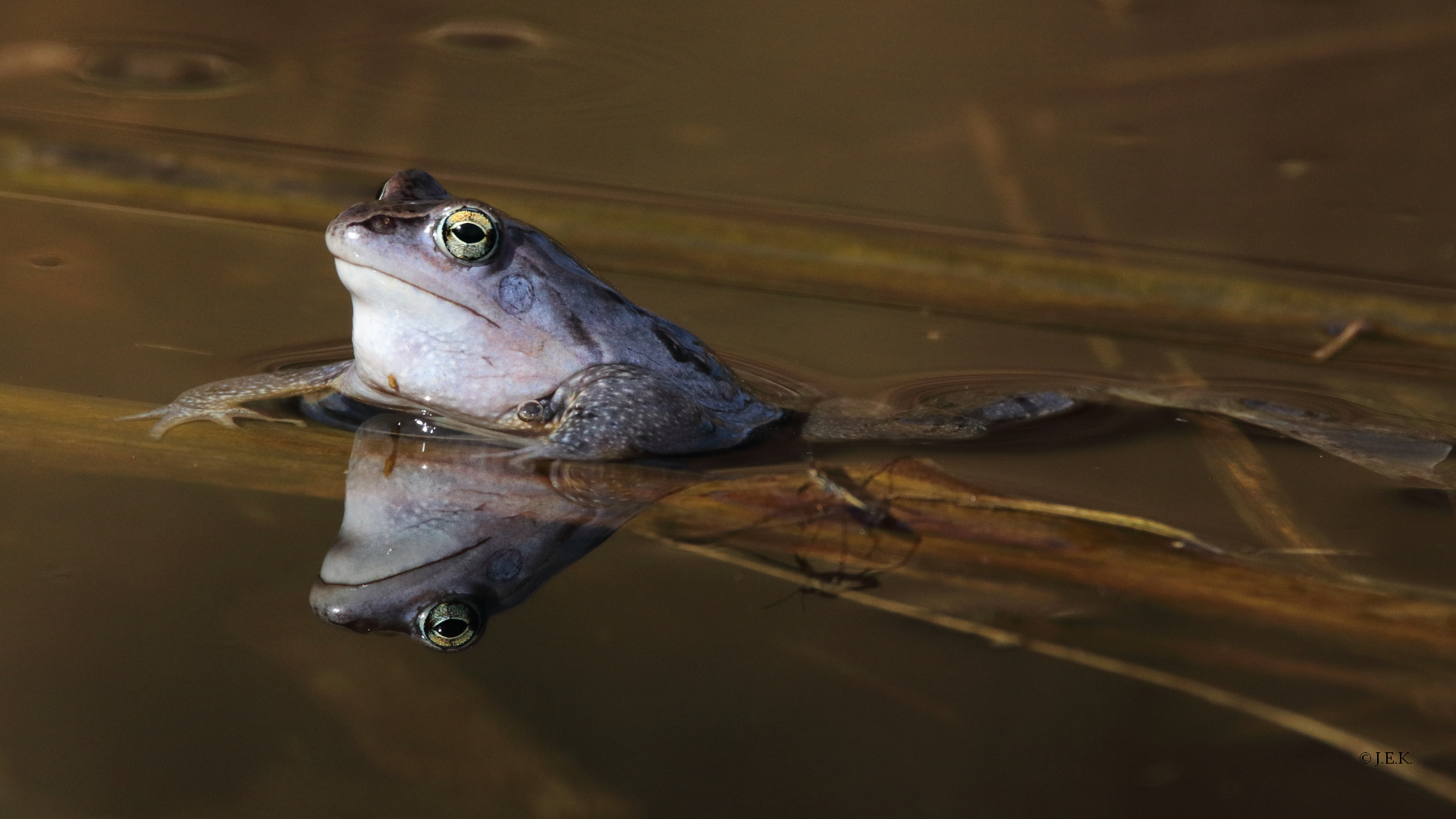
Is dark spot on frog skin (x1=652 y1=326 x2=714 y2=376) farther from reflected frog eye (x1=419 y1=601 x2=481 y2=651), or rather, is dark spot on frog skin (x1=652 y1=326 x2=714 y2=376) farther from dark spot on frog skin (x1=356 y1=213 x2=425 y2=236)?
reflected frog eye (x1=419 y1=601 x2=481 y2=651)

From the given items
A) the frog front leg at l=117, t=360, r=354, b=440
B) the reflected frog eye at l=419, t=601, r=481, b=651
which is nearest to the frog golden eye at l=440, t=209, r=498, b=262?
the frog front leg at l=117, t=360, r=354, b=440

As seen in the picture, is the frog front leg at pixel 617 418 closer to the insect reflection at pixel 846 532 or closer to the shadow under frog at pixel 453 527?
the shadow under frog at pixel 453 527

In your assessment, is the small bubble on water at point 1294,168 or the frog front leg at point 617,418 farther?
the small bubble on water at point 1294,168

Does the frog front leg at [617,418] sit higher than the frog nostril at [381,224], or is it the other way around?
the frog nostril at [381,224]

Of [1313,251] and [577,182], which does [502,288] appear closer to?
[577,182]

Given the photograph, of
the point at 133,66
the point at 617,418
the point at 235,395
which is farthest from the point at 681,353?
the point at 133,66

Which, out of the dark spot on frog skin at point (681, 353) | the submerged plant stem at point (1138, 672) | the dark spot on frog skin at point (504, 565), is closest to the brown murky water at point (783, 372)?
the submerged plant stem at point (1138, 672)

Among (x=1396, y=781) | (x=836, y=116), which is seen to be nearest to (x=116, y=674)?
(x=1396, y=781)

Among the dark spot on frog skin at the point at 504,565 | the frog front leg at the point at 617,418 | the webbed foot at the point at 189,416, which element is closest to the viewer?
the dark spot on frog skin at the point at 504,565
